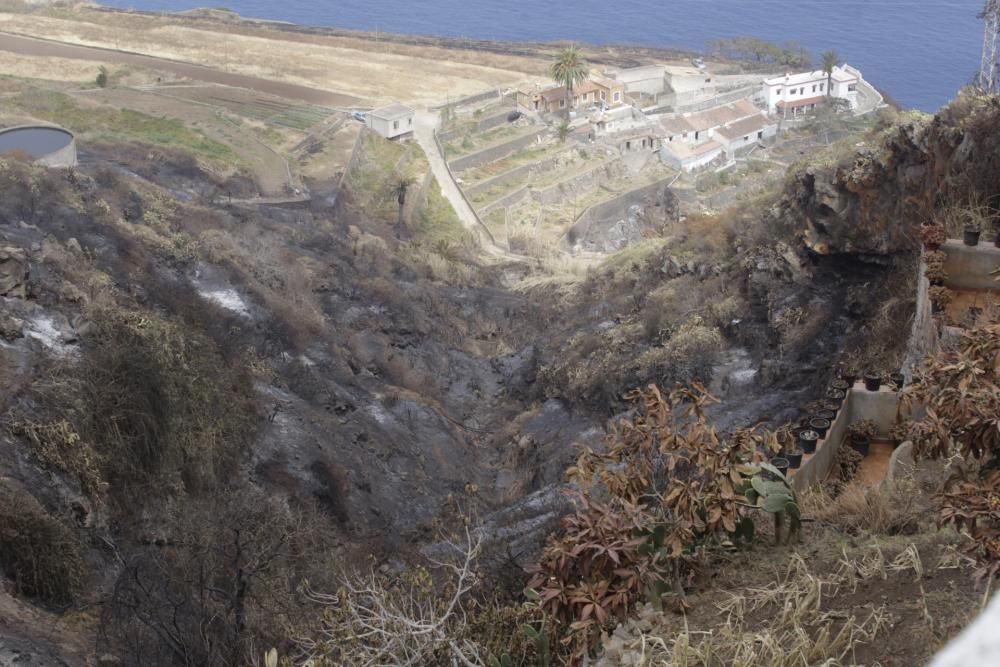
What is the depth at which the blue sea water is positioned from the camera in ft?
369

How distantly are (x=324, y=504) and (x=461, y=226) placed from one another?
39879 millimetres

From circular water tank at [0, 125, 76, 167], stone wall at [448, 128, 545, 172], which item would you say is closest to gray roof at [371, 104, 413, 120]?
stone wall at [448, 128, 545, 172]

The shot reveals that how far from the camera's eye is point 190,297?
97.6 feet

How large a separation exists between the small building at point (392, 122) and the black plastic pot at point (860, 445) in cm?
5796

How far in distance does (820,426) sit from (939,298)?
3.19m

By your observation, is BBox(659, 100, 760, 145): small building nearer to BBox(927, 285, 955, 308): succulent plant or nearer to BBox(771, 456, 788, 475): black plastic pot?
BBox(927, 285, 955, 308): succulent plant

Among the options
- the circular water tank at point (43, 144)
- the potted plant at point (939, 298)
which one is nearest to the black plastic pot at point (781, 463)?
the potted plant at point (939, 298)

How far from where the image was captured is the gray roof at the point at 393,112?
232ft

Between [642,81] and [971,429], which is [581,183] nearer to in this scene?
[642,81]

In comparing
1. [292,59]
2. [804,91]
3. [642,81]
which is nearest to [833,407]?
[804,91]

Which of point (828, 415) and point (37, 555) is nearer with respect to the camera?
point (37, 555)

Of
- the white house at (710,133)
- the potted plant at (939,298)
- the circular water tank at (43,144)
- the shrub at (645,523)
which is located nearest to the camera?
the shrub at (645,523)

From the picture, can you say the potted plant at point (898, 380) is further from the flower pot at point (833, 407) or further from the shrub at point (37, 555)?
the shrub at point (37, 555)

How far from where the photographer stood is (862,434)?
15836mm
